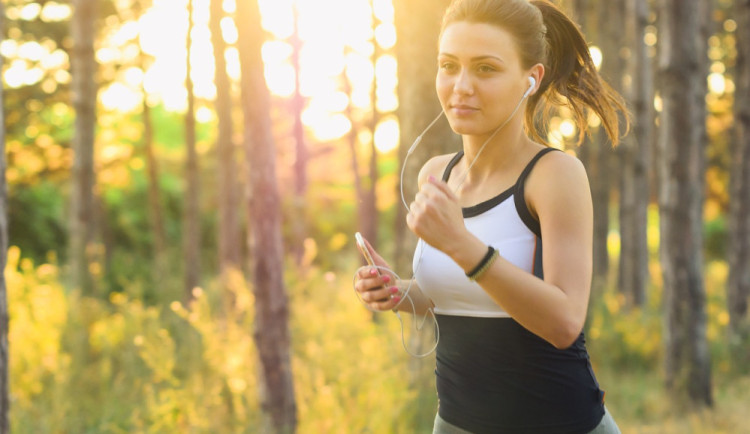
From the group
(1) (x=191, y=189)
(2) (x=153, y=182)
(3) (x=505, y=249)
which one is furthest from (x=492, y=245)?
(2) (x=153, y=182)

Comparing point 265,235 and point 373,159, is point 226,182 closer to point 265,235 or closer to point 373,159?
point 373,159

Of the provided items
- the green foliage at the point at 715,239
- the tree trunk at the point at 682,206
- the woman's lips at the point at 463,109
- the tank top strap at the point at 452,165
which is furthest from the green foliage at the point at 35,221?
the green foliage at the point at 715,239

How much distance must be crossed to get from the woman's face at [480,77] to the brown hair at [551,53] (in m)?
0.04

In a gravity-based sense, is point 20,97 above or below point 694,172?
above

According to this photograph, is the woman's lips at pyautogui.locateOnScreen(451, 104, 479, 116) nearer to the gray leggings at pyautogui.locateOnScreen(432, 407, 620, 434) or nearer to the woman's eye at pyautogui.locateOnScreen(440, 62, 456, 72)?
the woman's eye at pyautogui.locateOnScreen(440, 62, 456, 72)

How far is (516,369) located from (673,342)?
18.9 ft

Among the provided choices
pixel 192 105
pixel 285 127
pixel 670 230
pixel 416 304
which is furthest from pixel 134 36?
pixel 416 304

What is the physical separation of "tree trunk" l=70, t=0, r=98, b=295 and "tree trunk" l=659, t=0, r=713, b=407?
23.6 ft

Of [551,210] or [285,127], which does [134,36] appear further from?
[551,210]

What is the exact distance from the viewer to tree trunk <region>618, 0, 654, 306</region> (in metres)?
11.9

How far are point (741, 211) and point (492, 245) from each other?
29.6ft

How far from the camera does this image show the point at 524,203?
81.7 inches

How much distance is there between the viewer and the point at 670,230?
7234 millimetres

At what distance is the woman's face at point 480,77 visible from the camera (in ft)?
7.02
